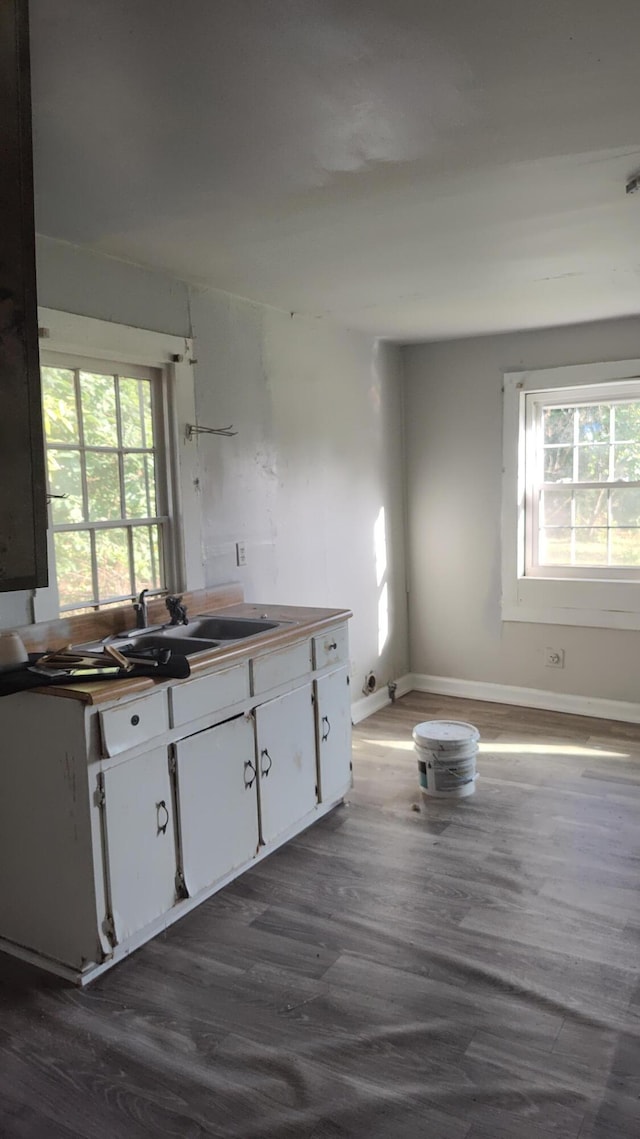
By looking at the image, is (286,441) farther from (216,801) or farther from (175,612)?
(216,801)

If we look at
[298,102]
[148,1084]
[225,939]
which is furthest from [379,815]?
[298,102]

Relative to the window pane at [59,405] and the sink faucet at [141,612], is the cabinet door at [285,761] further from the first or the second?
the window pane at [59,405]

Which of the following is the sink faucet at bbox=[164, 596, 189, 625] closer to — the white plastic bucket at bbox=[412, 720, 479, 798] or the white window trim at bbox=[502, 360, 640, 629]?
the white plastic bucket at bbox=[412, 720, 479, 798]

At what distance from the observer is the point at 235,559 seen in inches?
146

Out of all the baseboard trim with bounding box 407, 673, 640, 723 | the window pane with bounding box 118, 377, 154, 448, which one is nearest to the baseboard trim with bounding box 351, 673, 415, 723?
the baseboard trim with bounding box 407, 673, 640, 723

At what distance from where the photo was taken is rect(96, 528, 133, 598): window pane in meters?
3.10

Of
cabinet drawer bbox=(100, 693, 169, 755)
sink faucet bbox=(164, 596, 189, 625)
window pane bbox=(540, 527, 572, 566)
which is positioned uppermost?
window pane bbox=(540, 527, 572, 566)

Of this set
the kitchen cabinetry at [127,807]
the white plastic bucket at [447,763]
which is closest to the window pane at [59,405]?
the kitchen cabinetry at [127,807]

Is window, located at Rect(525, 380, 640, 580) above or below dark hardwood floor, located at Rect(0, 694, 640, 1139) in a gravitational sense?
above

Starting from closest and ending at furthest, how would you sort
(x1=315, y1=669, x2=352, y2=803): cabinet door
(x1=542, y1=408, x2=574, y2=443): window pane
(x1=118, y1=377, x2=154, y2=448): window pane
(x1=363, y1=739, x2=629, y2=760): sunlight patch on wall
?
(x1=118, y1=377, x2=154, y2=448): window pane < (x1=315, y1=669, x2=352, y2=803): cabinet door < (x1=363, y1=739, x2=629, y2=760): sunlight patch on wall < (x1=542, y1=408, x2=574, y2=443): window pane

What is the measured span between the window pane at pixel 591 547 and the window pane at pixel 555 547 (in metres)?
0.06

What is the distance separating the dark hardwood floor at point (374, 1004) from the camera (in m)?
1.83

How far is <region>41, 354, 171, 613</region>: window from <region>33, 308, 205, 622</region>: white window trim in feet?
0.16

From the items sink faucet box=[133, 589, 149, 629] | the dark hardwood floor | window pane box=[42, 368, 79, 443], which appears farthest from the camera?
sink faucet box=[133, 589, 149, 629]
